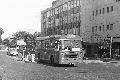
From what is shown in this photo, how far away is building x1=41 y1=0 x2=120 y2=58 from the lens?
194 ft

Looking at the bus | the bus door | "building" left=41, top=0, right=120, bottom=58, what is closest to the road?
the bus

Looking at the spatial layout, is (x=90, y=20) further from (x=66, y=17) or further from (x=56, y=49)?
(x=56, y=49)

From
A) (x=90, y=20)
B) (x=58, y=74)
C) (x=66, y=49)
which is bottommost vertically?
(x=58, y=74)

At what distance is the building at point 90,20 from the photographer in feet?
194

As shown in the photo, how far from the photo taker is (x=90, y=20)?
69375mm

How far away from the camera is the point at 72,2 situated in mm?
77938

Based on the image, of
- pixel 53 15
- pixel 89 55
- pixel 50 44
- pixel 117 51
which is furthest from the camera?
pixel 53 15

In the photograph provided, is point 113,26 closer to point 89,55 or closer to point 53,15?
point 89,55

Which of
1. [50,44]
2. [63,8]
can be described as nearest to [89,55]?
[63,8]

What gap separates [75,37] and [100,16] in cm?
3401

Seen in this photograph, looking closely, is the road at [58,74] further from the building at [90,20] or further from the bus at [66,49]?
the building at [90,20]

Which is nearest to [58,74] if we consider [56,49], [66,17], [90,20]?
[56,49]

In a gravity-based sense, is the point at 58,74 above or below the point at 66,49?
below

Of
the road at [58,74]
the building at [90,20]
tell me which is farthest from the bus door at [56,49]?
the building at [90,20]
